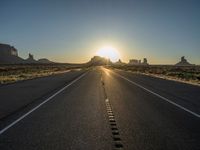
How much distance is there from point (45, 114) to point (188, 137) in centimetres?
510

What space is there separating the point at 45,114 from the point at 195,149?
5.72m

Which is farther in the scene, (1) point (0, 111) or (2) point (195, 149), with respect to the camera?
(1) point (0, 111)

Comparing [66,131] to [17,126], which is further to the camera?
[17,126]

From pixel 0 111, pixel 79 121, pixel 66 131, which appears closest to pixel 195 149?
pixel 66 131

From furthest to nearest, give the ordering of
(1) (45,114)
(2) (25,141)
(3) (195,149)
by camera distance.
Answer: (1) (45,114), (2) (25,141), (3) (195,149)

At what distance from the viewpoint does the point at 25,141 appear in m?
6.46

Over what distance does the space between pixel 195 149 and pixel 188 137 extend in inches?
40.2

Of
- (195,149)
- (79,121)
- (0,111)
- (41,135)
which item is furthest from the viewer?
(0,111)

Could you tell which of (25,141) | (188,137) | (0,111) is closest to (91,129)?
(25,141)

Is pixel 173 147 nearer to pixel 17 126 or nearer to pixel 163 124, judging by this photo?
pixel 163 124

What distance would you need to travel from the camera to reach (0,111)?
11000mm

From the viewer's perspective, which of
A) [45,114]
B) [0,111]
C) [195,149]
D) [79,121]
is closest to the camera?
[195,149]

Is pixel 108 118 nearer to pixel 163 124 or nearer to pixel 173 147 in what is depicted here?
pixel 163 124

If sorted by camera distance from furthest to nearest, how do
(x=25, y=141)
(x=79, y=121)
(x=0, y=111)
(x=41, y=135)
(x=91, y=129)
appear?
(x=0, y=111), (x=79, y=121), (x=91, y=129), (x=41, y=135), (x=25, y=141)
